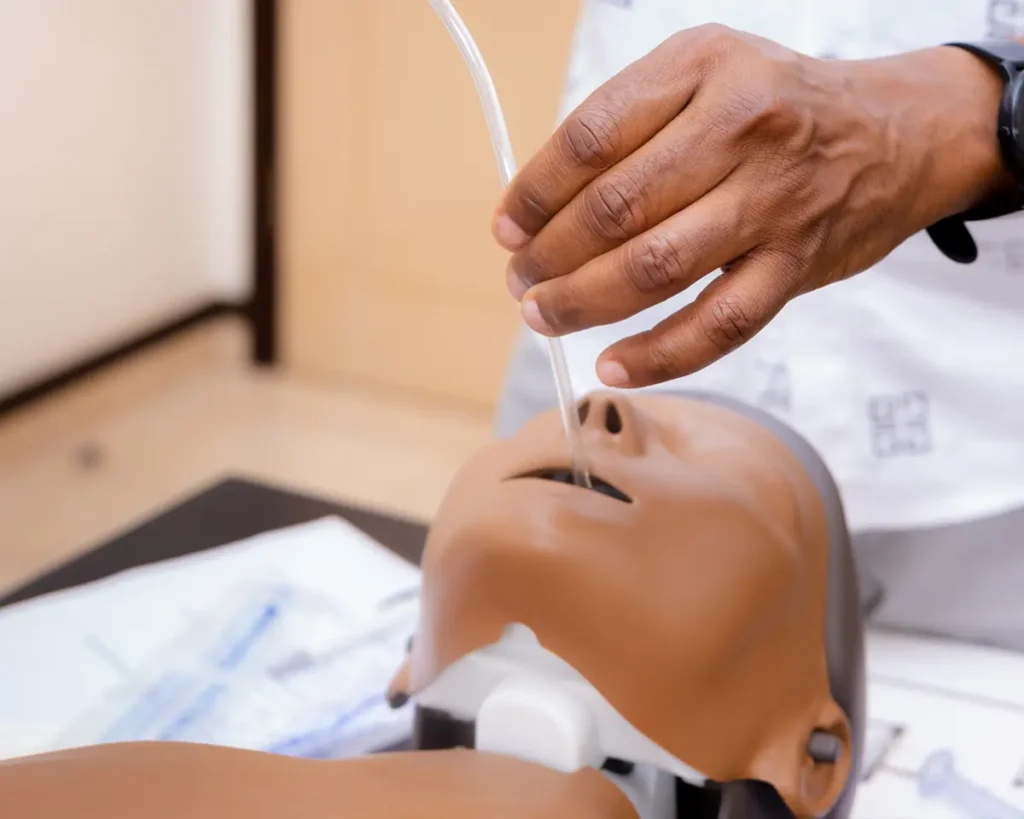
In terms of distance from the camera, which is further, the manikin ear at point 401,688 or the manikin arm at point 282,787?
the manikin ear at point 401,688

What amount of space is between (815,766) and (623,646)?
16cm

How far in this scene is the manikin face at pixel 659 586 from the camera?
0.61 meters

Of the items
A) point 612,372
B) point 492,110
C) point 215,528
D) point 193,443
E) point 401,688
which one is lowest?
point 193,443

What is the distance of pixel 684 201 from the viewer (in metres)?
0.54

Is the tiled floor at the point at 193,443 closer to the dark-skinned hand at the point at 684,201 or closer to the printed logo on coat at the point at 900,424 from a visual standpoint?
the printed logo on coat at the point at 900,424

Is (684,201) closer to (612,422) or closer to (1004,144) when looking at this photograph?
(612,422)

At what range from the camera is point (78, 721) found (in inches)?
36.0

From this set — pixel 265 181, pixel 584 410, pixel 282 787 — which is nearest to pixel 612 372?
pixel 584 410

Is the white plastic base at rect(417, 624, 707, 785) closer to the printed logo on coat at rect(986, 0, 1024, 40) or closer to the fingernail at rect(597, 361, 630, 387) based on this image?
the fingernail at rect(597, 361, 630, 387)

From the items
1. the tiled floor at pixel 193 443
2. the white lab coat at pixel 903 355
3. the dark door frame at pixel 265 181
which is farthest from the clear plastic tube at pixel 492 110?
the dark door frame at pixel 265 181

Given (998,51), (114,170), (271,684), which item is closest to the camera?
(998,51)

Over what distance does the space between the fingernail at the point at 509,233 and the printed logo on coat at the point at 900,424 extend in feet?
1.93

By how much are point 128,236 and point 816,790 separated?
201cm

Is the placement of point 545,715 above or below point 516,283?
below
